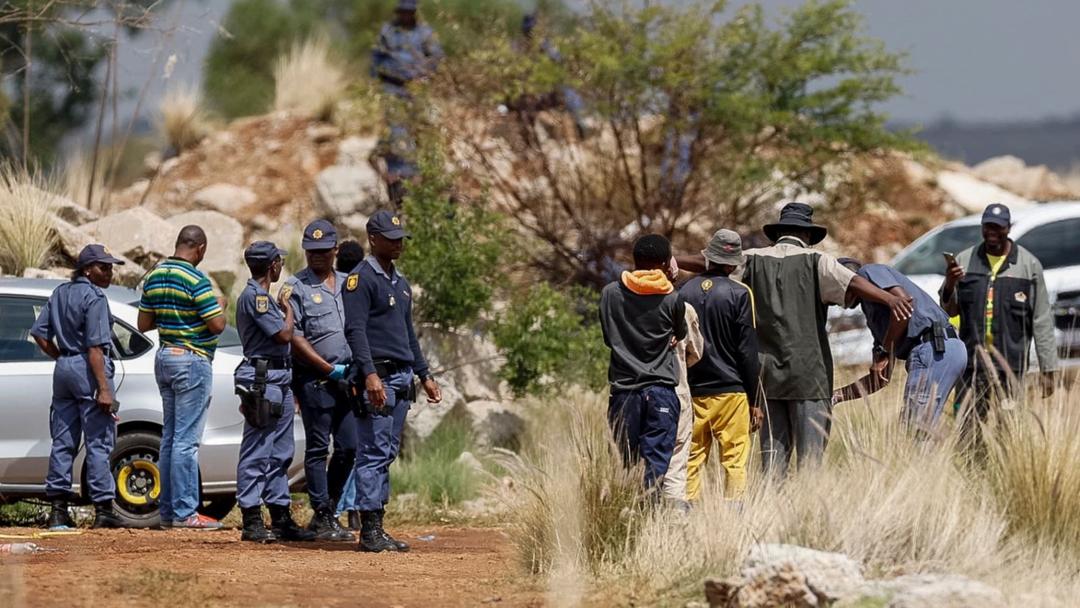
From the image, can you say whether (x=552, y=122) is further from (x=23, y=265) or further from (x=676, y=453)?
(x=676, y=453)

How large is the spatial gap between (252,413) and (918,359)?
377 centimetres

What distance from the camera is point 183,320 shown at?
9.88 m

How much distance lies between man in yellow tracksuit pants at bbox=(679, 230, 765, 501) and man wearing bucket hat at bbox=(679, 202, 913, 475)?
0.56ft

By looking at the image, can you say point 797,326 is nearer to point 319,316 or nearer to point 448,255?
point 319,316

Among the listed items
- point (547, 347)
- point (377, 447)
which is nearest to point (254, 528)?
point (377, 447)

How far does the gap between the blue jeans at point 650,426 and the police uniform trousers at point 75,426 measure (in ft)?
11.5

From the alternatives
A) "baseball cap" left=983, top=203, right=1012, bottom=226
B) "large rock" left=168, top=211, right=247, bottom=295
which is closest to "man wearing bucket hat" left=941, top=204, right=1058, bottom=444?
"baseball cap" left=983, top=203, right=1012, bottom=226

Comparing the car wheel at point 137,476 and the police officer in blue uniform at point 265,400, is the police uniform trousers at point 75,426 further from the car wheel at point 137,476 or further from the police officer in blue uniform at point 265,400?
the police officer in blue uniform at point 265,400

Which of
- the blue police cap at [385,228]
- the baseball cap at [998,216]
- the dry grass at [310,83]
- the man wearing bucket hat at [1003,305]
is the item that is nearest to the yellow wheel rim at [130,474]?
the blue police cap at [385,228]

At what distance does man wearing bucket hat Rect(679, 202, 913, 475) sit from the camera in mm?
8672

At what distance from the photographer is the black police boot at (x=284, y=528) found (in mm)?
9625

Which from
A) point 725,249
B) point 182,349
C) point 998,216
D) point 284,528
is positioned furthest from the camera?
point 998,216

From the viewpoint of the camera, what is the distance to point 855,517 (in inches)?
285

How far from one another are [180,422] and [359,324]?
5.94 ft
